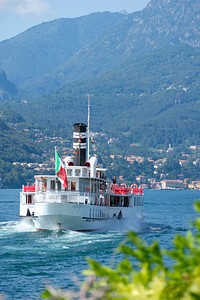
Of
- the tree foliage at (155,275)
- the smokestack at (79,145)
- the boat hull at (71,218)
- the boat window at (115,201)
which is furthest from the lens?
the boat window at (115,201)

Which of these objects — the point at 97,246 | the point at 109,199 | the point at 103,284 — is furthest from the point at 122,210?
the point at 103,284

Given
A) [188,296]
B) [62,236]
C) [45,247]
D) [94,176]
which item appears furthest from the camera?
[94,176]

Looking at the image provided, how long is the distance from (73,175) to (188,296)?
46.8 m

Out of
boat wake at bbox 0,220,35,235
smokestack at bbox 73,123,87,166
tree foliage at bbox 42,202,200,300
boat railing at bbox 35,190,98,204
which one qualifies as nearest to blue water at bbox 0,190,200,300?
boat wake at bbox 0,220,35,235

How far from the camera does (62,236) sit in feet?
155

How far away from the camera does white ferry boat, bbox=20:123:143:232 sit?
165 feet

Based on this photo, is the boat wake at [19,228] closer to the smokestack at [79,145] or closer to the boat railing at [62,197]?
the boat railing at [62,197]

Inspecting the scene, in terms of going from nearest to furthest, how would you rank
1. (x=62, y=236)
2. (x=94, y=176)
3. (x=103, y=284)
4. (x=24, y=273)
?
(x=103, y=284), (x=24, y=273), (x=62, y=236), (x=94, y=176)

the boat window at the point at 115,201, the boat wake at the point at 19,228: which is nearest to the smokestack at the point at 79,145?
the boat window at the point at 115,201

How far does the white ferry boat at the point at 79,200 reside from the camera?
5019cm

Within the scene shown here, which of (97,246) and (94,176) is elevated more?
(94,176)

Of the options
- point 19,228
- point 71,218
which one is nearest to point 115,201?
point 19,228

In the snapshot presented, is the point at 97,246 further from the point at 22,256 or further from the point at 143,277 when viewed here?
the point at 143,277

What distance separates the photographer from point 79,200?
51969 millimetres
